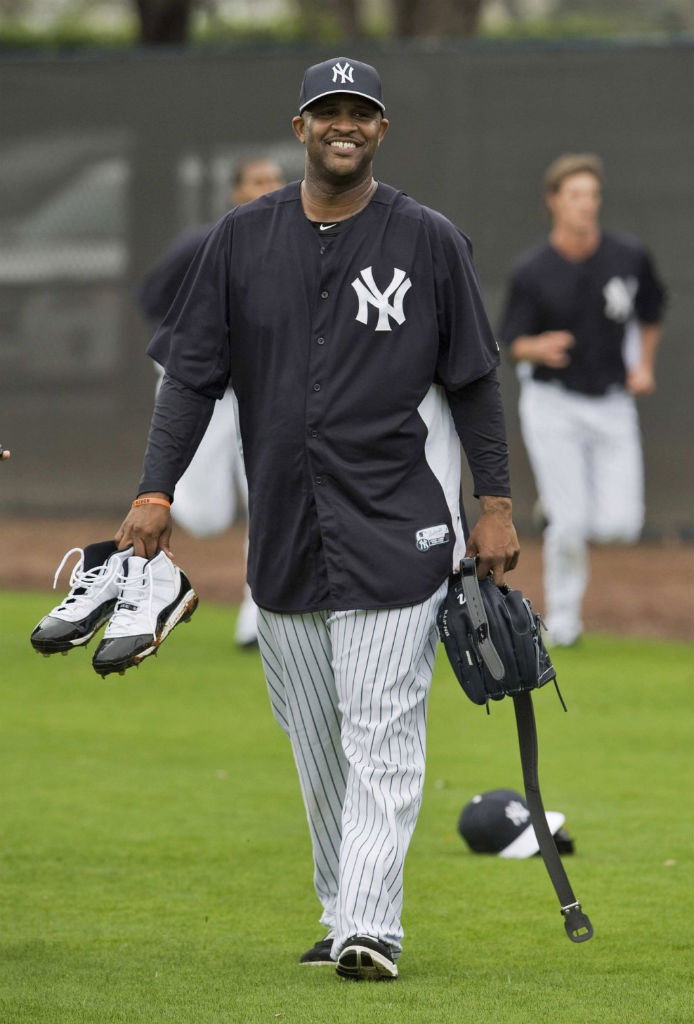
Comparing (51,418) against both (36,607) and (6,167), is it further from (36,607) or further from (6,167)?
(36,607)

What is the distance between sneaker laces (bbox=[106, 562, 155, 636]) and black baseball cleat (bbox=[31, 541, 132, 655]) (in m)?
0.02

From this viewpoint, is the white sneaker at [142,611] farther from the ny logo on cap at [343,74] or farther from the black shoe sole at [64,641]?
the ny logo on cap at [343,74]

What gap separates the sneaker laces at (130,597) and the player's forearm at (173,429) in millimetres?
275

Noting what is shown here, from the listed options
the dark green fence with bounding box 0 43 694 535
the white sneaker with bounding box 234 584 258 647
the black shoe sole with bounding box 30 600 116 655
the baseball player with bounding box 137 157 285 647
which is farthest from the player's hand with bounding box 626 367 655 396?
the black shoe sole with bounding box 30 600 116 655

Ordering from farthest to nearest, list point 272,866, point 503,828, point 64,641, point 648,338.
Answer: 1. point 648,338
2. point 503,828
3. point 272,866
4. point 64,641

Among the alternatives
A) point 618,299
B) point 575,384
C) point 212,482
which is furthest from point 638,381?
point 212,482

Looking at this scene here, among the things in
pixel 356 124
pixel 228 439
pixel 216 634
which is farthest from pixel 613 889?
pixel 216 634

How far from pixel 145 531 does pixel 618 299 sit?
642cm

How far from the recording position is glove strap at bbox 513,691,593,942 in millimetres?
4707

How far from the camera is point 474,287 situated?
4820 mm

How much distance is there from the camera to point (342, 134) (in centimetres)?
472

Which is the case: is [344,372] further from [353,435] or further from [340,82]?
[340,82]

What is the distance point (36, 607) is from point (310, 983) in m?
7.62

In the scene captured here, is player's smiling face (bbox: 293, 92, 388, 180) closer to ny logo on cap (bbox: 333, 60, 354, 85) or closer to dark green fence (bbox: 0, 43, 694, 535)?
ny logo on cap (bbox: 333, 60, 354, 85)
